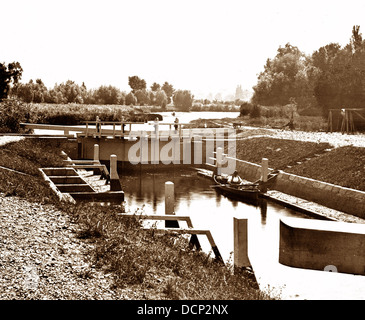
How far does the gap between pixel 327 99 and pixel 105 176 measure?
30379 mm

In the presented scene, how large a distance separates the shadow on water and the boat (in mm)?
350

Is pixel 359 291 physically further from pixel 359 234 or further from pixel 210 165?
pixel 210 165

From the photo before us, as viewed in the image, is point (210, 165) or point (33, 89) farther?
point (33, 89)

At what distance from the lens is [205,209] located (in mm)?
24500

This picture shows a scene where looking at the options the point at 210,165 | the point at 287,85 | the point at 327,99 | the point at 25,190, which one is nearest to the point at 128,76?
the point at 287,85

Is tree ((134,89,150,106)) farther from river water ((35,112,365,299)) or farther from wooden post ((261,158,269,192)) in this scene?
wooden post ((261,158,269,192))

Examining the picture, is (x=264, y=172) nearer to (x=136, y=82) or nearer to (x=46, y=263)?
(x=46, y=263)

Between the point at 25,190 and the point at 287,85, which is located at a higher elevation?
the point at 287,85

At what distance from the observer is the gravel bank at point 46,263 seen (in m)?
7.44

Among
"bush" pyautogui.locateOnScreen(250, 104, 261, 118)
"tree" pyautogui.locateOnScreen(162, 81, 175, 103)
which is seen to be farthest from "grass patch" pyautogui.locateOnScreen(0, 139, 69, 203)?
"tree" pyautogui.locateOnScreen(162, 81, 175, 103)

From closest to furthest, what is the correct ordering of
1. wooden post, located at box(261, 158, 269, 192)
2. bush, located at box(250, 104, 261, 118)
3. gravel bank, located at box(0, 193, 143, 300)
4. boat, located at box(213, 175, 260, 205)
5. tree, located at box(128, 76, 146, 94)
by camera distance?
gravel bank, located at box(0, 193, 143, 300) → boat, located at box(213, 175, 260, 205) → wooden post, located at box(261, 158, 269, 192) → bush, located at box(250, 104, 261, 118) → tree, located at box(128, 76, 146, 94)

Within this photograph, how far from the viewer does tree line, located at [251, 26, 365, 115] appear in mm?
50062

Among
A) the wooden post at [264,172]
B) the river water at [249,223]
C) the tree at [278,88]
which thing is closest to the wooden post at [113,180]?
the river water at [249,223]

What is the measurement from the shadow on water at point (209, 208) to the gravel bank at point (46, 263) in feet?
13.2
